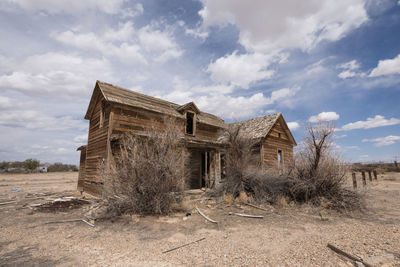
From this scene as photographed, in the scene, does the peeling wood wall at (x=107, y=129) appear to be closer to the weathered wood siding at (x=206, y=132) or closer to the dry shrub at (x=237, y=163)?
the weathered wood siding at (x=206, y=132)

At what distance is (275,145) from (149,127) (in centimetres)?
1130

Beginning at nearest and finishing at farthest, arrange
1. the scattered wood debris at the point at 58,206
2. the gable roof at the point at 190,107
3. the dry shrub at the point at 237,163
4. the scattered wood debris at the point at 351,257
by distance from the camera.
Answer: the scattered wood debris at the point at 351,257 → the scattered wood debris at the point at 58,206 → the dry shrub at the point at 237,163 → the gable roof at the point at 190,107

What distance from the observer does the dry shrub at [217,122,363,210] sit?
7.85 meters

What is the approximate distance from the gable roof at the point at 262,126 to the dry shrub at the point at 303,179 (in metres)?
6.00

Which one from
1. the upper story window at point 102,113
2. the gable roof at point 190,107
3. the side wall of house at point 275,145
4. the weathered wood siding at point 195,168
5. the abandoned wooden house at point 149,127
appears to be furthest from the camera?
the side wall of house at point 275,145

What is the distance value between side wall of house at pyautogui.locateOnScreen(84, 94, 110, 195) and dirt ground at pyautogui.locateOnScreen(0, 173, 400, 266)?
3.89 m

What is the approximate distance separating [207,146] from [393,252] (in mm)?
9502

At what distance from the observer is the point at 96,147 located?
11.9 m

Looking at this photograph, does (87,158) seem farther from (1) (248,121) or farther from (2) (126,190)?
(1) (248,121)

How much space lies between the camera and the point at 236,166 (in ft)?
31.4

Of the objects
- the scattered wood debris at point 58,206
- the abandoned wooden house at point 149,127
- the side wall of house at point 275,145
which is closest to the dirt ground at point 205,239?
the scattered wood debris at point 58,206

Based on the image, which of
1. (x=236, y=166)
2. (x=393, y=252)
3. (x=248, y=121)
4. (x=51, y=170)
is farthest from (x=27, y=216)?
(x=51, y=170)

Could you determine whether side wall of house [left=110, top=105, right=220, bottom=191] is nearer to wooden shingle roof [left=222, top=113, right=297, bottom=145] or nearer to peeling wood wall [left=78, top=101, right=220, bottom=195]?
peeling wood wall [left=78, top=101, right=220, bottom=195]

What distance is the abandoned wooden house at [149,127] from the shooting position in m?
10.8
